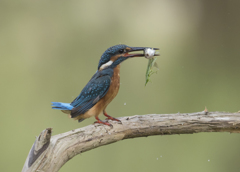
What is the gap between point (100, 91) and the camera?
200 centimetres

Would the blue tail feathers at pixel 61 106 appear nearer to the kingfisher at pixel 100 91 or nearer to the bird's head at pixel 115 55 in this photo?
the kingfisher at pixel 100 91

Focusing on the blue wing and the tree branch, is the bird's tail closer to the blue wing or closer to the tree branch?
the blue wing

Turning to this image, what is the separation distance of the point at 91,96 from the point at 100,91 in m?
0.06

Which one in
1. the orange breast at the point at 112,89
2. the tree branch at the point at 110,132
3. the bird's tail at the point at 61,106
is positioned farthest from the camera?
the orange breast at the point at 112,89

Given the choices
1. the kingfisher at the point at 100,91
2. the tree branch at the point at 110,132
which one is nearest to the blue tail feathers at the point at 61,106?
the kingfisher at the point at 100,91

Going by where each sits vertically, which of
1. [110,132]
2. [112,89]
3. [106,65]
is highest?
[106,65]

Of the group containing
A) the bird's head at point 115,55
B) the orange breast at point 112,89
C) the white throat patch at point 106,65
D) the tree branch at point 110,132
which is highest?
the bird's head at point 115,55

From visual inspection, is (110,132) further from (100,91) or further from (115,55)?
(115,55)

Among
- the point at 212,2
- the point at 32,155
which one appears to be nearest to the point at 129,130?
the point at 32,155

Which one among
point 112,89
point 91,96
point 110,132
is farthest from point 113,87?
point 110,132

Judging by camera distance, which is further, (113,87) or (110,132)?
(113,87)

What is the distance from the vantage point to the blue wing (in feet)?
6.46

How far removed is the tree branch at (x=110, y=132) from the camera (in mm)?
1569

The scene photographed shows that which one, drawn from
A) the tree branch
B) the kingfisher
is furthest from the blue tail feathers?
the tree branch
